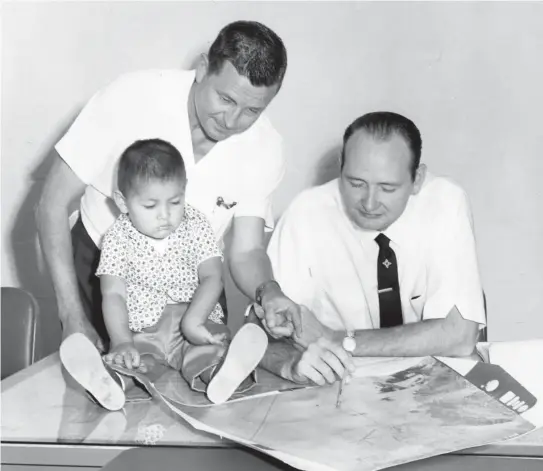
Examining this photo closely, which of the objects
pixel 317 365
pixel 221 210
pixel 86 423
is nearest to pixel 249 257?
pixel 221 210

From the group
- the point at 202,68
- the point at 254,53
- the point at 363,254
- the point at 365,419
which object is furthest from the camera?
the point at 363,254

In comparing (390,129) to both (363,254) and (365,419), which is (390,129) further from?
(365,419)

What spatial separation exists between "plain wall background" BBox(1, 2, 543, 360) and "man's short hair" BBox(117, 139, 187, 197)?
1065 millimetres

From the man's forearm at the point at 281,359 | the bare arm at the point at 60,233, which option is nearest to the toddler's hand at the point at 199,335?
the man's forearm at the point at 281,359

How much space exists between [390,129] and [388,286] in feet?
1.30

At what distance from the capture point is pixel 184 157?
1806 millimetres

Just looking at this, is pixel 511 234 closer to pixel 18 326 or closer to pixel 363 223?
pixel 363 223

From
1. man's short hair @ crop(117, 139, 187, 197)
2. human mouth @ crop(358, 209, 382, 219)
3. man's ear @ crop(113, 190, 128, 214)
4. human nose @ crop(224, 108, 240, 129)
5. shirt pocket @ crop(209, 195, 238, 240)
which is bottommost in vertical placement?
human mouth @ crop(358, 209, 382, 219)

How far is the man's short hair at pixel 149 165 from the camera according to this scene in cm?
148

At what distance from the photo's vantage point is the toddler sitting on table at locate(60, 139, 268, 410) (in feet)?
4.82

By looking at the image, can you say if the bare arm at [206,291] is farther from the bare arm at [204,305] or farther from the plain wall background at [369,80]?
the plain wall background at [369,80]

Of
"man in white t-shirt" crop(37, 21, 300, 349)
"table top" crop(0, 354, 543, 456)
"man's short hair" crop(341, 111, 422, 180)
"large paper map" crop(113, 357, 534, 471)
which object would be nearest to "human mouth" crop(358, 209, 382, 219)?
"man's short hair" crop(341, 111, 422, 180)

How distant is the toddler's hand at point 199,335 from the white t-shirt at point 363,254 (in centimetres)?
45

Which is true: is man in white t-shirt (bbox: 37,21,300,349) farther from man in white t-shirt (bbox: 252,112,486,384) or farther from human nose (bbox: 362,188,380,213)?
human nose (bbox: 362,188,380,213)
